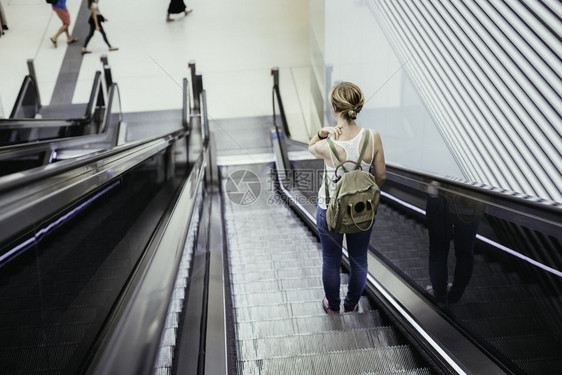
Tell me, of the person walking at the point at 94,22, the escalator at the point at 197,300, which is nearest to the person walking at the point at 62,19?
the person walking at the point at 94,22

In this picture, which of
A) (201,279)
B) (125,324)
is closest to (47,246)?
(125,324)

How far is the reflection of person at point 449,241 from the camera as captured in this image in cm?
215

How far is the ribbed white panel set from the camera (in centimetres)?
275

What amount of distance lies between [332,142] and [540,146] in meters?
1.48

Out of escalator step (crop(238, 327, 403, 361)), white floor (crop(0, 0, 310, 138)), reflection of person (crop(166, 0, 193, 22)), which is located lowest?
escalator step (crop(238, 327, 403, 361))

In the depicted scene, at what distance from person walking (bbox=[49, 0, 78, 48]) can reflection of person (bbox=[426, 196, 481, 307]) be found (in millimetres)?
11629

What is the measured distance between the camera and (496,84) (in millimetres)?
3328

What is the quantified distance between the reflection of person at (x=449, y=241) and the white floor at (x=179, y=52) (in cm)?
788

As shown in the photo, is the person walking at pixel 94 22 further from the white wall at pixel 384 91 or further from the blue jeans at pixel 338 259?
the blue jeans at pixel 338 259

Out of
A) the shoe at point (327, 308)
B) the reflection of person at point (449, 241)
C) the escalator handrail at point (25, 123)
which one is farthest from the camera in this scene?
the escalator handrail at point (25, 123)

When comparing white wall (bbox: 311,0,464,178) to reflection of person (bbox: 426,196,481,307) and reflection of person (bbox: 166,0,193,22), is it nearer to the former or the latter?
reflection of person (bbox: 426,196,481,307)

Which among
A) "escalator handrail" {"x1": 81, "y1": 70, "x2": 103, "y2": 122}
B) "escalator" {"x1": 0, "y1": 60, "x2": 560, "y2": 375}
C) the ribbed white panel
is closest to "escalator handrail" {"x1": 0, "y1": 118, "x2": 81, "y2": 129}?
"escalator" {"x1": 0, "y1": 60, "x2": 560, "y2": 375}

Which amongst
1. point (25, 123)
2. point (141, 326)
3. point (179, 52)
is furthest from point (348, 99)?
point (179, 52)

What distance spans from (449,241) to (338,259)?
665 mm
